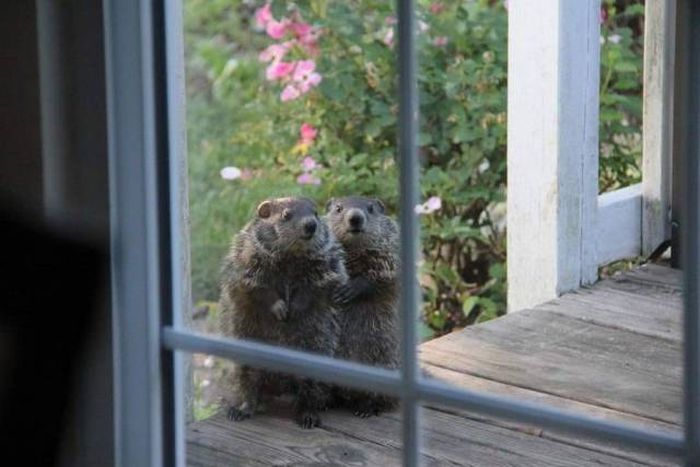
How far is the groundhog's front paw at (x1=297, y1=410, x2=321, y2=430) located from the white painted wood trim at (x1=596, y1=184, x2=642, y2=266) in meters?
0.90

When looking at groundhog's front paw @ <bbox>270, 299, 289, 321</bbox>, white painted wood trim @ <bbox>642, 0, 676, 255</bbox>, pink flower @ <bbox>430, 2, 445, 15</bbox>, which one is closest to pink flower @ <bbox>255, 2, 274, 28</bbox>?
pink flower @ <bbox>430, 2, 445, 15</bbox>

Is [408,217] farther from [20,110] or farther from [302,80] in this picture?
[302,80]

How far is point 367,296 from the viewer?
1.89m

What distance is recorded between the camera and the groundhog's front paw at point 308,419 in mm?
1794

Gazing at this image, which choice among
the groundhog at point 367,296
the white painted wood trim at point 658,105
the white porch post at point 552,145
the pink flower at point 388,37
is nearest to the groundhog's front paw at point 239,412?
the groundhog at point 367,296

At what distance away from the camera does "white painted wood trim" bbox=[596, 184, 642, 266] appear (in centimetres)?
252

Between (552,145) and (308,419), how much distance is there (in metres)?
0.82

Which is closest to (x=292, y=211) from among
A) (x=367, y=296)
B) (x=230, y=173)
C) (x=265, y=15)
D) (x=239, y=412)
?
(x=367, y=296)

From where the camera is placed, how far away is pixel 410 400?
658mm

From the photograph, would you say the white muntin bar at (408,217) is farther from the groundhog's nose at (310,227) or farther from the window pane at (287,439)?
the groundhog's nose at (310,227)

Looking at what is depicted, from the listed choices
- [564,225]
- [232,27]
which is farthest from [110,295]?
[232,27]

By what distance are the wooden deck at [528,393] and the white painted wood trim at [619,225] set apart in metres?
0.21

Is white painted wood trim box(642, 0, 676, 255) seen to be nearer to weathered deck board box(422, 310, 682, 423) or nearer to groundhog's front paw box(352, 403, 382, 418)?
weathered deck board box(422, 310, 682, 423)

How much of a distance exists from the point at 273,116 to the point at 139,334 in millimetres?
2214
